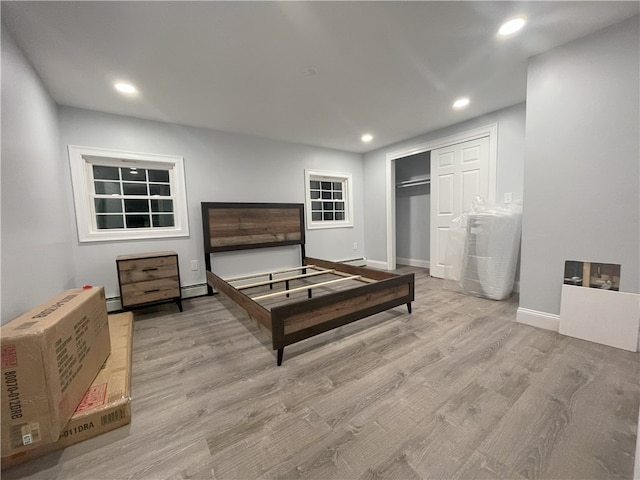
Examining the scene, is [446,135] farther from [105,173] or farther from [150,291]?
[105,173]

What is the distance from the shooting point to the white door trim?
322 centimetres

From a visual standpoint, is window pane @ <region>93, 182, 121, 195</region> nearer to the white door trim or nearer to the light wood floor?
the light wood floor

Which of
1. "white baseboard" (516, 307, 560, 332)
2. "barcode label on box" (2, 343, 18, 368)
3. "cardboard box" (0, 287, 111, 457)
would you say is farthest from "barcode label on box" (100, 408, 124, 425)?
"white baseboard" (516, 307, 560, 332)

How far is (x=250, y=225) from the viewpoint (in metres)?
3.72

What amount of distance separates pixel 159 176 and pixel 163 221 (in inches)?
23.7

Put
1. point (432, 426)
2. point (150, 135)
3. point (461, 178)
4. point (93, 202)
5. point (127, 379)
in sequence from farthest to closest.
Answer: point (461, 178), point (150, 135), point (93, 202), point (127, 379), point (432, 426)

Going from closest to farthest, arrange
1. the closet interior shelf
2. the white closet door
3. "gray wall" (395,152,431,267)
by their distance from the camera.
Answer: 1. the white closet door
2. the closet interior shelf
3. "gray wall" (395,152,431,267)

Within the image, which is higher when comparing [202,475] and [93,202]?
[93,202]

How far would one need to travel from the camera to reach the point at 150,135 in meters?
3.11

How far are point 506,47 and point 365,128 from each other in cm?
187

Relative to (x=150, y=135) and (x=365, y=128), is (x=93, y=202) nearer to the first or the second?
(x=150, y=135)

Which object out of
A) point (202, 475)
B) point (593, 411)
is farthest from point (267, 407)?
point (593, 411)

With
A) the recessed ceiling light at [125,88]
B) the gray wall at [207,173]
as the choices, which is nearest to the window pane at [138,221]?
the gray wall at [207,173]

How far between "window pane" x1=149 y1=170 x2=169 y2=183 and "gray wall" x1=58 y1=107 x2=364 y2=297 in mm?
265
